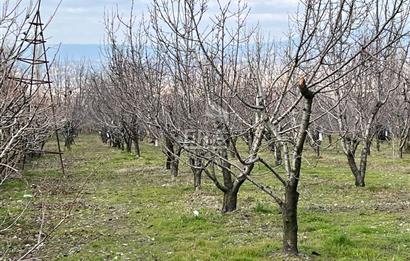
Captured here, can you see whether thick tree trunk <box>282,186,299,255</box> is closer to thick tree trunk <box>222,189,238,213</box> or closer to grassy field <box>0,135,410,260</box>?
grassy field <box>0,135,410,260</box>

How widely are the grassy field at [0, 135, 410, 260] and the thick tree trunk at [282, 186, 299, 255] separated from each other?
0.17 metres

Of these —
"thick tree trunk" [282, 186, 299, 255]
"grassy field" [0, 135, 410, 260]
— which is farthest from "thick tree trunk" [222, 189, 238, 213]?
"thick tree trunk" [282, 186, 299, 255]

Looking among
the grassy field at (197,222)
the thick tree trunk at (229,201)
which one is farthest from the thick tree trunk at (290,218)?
the thick tree trunk at (229,201)

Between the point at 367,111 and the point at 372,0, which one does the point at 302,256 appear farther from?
the point at 367,111

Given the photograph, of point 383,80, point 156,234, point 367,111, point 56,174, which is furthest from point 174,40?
point 56,174

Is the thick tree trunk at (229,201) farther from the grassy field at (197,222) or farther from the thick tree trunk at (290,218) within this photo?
the thick tree trunk at (290,218)

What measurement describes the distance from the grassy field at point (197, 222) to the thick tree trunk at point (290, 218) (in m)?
0.17

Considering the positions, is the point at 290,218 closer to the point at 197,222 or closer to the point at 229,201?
the point at 197,222

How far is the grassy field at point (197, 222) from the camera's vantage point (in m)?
7.67

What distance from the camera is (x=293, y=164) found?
23.5 ft

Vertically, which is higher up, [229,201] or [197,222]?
[229,201]

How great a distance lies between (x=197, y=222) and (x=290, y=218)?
9.46 feet

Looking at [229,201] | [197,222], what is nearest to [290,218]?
[197,222]

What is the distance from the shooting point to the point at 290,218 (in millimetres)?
7250
